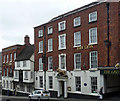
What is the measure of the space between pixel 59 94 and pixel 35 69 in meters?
7.70

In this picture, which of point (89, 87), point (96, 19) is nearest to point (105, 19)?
point (96, 19)

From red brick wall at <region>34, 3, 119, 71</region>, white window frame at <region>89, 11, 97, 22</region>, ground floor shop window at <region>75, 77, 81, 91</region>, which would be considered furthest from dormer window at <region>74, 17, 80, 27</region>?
ground floor shop window at <region>75, 77, 81, 91</region>

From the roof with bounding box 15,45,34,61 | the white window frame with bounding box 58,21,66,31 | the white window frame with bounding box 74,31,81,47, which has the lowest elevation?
the roof with bounding box 15,45,34,61

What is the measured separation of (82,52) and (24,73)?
15662 mm

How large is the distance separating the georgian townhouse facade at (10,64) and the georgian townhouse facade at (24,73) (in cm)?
136

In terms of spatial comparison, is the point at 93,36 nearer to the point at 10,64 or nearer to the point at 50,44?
the point at 50,44

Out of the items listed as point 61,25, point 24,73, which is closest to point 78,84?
point 61,25

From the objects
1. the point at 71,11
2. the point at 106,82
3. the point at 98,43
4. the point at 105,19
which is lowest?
the point at 106,82

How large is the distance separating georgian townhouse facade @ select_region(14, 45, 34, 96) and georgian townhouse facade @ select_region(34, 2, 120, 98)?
238cm

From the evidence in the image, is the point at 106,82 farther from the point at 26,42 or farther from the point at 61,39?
the point at 26,42

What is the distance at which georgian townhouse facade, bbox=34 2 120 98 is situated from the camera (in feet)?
73.6

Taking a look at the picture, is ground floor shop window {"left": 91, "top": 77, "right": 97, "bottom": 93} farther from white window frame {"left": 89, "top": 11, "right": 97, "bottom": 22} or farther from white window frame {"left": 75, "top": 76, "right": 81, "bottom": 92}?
white window frame {"left": 89, "top": 11, "right": 97, "bottom": 22}

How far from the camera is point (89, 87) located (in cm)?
2448

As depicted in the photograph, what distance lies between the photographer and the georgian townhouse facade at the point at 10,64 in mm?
42591
